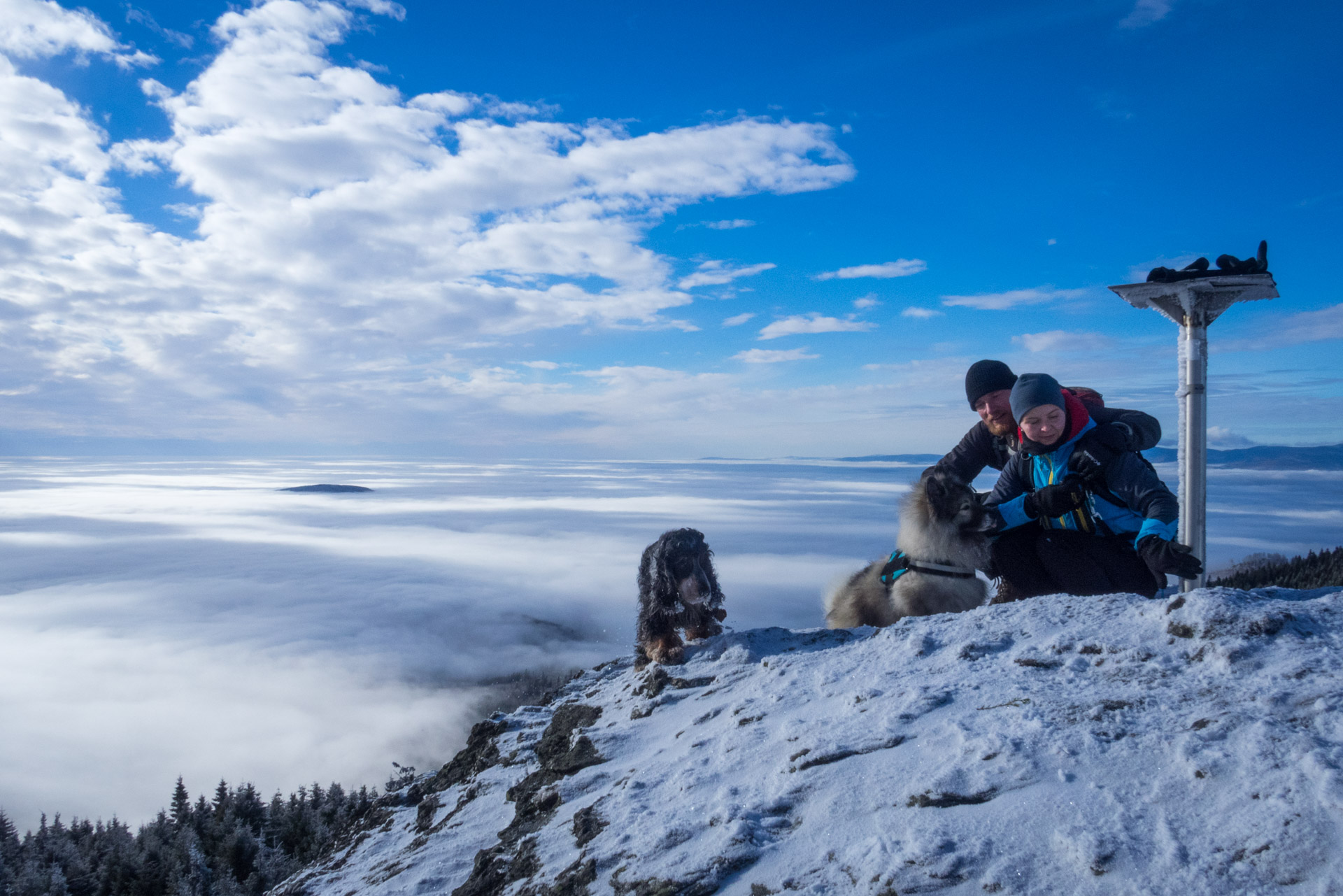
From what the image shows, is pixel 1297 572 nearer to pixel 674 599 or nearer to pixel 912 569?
pixel 912 569

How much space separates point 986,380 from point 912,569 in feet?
5.25

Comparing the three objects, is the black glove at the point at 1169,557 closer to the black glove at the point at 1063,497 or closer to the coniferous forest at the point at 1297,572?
the black glove at the point at 1063,497

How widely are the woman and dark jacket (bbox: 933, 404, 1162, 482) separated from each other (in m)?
0.27

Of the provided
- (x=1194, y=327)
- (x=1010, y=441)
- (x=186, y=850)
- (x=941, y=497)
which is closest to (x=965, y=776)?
(x=941, y=497)

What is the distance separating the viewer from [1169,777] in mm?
1985

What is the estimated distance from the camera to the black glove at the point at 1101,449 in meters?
4.14

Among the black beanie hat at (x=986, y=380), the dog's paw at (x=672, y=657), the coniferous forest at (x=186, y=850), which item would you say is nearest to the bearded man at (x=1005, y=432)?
the black beanie hat at (x=986, y=380)

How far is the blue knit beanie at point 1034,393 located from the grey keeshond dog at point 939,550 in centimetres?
80

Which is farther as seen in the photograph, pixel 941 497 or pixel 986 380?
pixel 986 380

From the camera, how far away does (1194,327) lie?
6129 mm

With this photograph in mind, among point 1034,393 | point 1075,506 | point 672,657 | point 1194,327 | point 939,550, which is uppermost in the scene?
point 1194,327

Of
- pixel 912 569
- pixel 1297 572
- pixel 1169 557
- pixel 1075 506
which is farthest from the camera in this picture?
pixel 1297 572

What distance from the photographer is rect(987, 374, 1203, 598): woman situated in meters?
4.09

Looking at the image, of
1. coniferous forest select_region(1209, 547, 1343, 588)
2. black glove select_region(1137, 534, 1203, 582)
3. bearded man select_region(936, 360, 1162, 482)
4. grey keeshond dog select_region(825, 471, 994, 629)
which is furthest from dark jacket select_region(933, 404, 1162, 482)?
coniferous forest select_region(1209, 547, 1343, 588)
